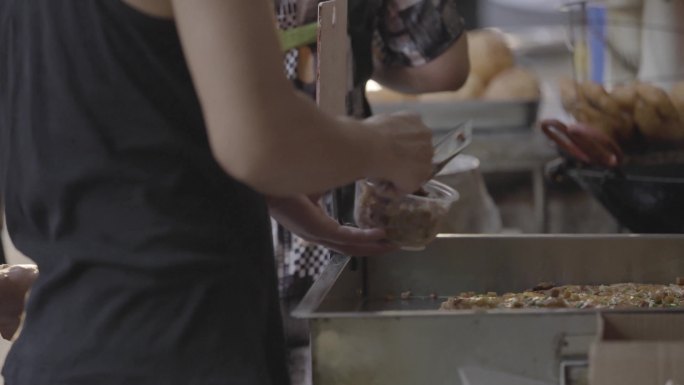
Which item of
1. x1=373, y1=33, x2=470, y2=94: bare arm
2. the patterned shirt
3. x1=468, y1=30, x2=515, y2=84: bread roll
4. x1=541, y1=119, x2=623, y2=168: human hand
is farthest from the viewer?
x1=468, y1=30, x2=515, y2=84: bread roll

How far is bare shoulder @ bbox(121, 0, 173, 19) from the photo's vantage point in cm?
116

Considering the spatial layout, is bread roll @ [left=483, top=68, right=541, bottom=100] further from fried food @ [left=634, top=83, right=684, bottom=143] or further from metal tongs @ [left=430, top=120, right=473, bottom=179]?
metal tongs @ [left=430, top=120, right=473, bottom=179]

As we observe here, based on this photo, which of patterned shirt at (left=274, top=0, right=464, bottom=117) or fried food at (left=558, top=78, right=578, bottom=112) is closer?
patterned shirt at (left=274, top=0, right=464, bottom=117)

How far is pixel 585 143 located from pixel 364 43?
76 centimetres

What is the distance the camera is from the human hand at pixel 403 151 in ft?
4.28

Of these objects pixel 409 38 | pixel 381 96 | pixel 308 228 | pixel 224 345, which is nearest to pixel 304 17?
pixel 409 38

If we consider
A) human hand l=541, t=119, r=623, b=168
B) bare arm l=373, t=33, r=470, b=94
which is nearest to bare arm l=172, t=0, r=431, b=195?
bare arm l=373, t=33, r=470, b=94

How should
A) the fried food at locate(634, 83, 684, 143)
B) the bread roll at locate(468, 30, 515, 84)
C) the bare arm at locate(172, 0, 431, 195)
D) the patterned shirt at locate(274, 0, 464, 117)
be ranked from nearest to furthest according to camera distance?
the bare arm at locate(172, 0, 431, 195) < the patterned shirt at locate(274, 0, 464, 117) < the fried food at locate(634, 83, 684, 143) < the bread roll at locate(468, 30, 515, 84)

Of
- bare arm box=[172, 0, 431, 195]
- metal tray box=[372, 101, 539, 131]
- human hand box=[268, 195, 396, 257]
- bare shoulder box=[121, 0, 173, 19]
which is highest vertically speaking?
bare shoulder box=[121, 0, 173, 19]

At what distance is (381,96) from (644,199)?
181 centimetres

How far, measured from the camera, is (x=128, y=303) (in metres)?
1.21

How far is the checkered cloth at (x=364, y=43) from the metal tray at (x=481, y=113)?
1.50 m

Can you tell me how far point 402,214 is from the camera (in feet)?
5.17

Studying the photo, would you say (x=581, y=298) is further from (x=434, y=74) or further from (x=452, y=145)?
(x=434, y=74)
